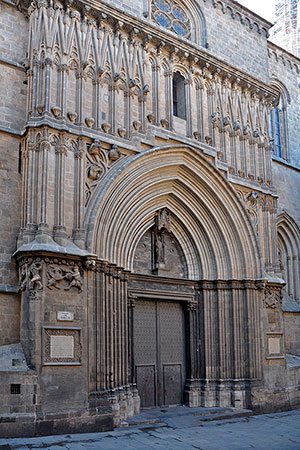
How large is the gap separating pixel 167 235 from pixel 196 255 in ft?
3.55

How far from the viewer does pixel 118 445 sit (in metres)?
11.0

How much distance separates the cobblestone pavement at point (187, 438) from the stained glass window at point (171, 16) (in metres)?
11.5

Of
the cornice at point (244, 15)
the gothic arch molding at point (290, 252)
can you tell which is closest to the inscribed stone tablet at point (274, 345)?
the gothic arch molding at point (290, 252)

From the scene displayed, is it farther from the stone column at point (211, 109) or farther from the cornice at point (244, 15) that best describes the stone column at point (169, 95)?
the cornice at point (244, 15)

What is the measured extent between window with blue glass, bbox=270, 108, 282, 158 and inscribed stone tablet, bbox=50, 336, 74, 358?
1194cm

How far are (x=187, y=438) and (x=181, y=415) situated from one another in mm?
2266

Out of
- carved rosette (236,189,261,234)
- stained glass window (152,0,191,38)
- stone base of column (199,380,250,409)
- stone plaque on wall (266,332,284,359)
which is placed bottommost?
stone base of column (199,380,250,409)

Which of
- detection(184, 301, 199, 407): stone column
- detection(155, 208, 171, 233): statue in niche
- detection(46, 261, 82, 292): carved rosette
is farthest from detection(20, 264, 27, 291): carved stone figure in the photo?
detection(184, 301, 199, 407): stone column

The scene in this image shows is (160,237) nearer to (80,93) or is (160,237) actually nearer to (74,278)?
(74,278)

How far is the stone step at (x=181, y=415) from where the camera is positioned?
1341 cm

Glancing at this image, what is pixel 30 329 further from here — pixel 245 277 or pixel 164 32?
pixel 164 32

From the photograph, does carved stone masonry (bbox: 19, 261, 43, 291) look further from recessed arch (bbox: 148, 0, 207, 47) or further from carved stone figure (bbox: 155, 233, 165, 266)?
recessed arch (bbox: 148, 0, 207, 47)

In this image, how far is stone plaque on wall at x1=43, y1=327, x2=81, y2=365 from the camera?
11961 mm

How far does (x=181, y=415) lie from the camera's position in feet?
47.2
